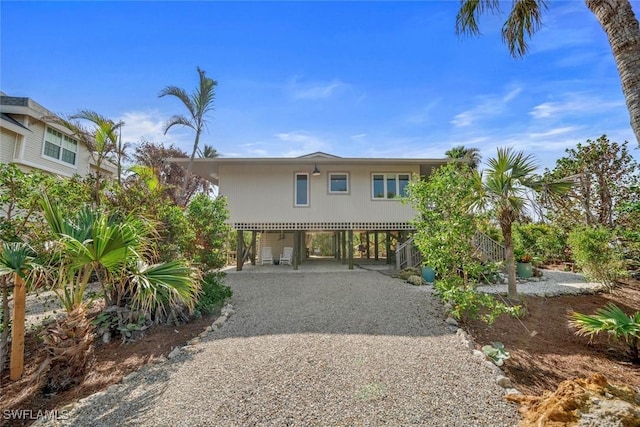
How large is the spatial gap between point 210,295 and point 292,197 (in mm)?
6164

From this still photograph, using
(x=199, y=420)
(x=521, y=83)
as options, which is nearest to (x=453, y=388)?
(x=199, y=420)

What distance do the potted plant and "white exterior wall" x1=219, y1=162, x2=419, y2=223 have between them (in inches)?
165

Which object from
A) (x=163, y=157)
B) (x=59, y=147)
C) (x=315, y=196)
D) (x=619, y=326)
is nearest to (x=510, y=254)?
(x=619, y=326)

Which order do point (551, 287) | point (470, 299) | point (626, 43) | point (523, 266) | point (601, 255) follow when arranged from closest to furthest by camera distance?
point (626, 43), point (470, 299), point (601, 255), point (551, 287), point (523, 266)

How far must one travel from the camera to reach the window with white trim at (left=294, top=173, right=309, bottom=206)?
38.4 feet

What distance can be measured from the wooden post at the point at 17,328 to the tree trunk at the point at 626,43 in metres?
8.76

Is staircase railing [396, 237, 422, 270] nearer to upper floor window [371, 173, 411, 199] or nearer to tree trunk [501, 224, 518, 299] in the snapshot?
upper floor window [371, 173, 411, 199]

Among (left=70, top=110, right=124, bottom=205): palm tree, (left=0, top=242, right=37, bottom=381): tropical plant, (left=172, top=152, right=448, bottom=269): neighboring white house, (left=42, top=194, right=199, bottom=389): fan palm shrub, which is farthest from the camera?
(left=172, top=152, right=448, bottom=269): neighboring white house

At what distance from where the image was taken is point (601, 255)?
8.32 m

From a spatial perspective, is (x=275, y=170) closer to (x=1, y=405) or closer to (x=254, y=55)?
(x=254, y=55)

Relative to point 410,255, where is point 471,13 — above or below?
above

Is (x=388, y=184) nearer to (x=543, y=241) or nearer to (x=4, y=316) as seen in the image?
(x=543, y=241)

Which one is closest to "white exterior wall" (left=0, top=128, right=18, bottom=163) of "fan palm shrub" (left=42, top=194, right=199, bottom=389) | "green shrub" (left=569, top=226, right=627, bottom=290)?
"fan palm shrub" (left=42, top=194, right=199, bottom=389)

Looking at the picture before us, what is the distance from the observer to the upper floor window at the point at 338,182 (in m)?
11.7
